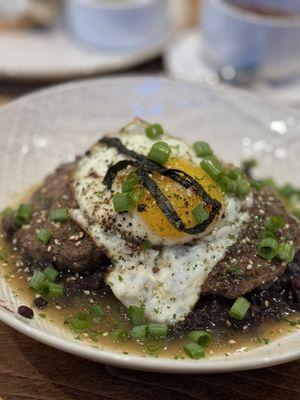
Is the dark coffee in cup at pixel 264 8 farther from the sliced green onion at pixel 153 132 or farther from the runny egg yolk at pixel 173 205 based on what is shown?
the runny egg yolk at pixel 173 205

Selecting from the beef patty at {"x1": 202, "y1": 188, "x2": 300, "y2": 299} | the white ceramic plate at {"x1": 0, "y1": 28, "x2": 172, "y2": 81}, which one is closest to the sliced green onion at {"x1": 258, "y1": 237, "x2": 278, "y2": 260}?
Result: the beef patty at {"x1": 202, "y1": 188, "x2": 300, "y2": 299}

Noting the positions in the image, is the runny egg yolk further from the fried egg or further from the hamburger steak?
the hamburger steak

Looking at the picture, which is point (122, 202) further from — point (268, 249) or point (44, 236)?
point (268, 249)

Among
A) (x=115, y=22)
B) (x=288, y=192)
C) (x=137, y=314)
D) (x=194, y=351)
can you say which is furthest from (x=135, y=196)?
(x=115, y=22)

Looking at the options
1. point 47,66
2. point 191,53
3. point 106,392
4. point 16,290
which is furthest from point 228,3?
point 106,392

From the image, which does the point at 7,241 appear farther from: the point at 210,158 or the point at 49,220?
the point at 210,158

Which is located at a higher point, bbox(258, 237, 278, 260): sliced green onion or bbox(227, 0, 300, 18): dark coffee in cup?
bbox(227, 0, 300, 18): dark coffee in cup
